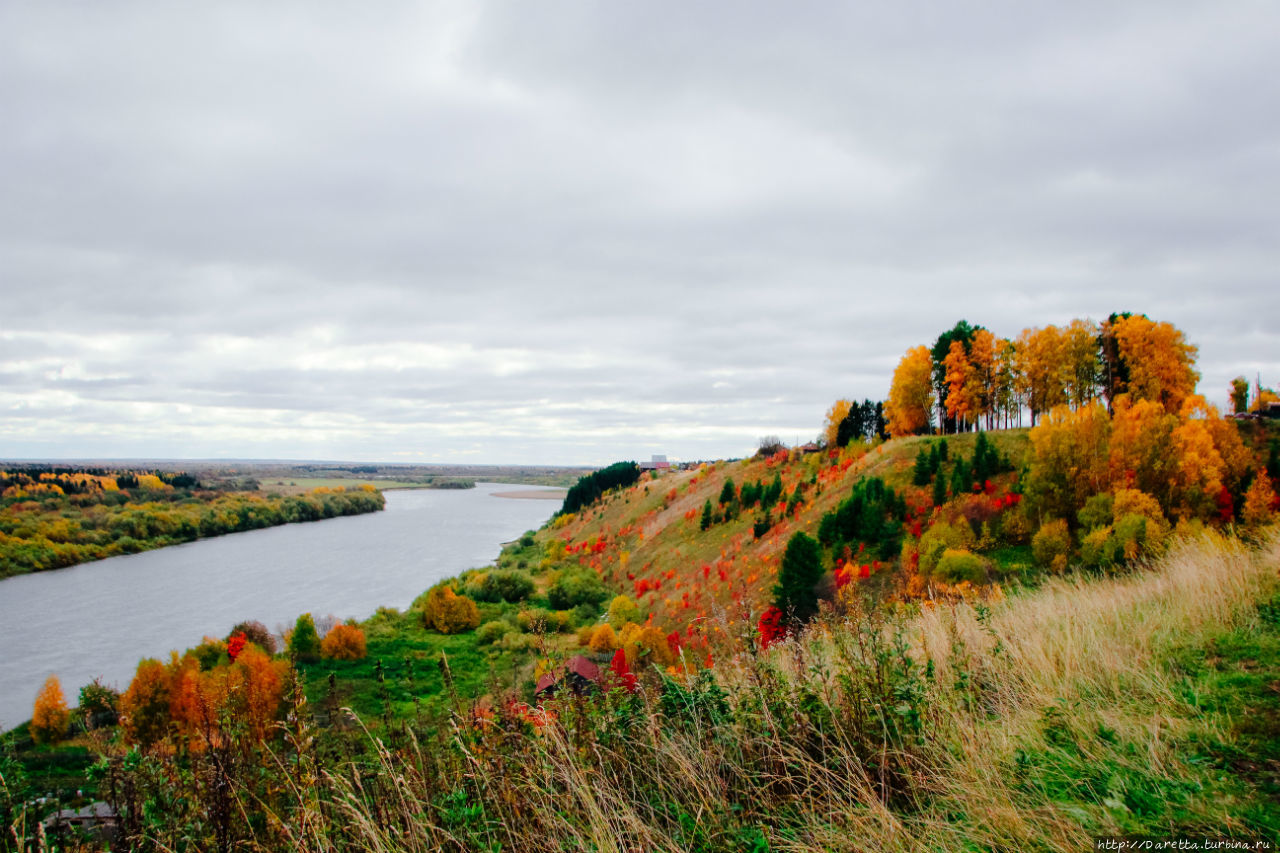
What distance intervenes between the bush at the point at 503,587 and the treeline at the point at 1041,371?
42.4 m

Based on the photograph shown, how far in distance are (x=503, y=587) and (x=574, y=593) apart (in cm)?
895

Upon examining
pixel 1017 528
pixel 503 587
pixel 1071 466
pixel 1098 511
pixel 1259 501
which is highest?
pixel 1071 466

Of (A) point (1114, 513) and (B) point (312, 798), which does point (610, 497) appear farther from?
(B) point (312, 798)

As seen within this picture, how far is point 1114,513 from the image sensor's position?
27.6 meters

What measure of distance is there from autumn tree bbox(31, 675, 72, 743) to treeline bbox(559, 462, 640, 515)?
237 ft

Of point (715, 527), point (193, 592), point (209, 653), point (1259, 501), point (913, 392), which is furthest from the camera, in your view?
point (193, 592)

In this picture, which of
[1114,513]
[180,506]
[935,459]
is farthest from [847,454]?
[180,506]

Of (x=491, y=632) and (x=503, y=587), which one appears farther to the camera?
(x=503, y=587)

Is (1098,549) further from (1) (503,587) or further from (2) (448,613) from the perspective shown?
(1) (503,587)

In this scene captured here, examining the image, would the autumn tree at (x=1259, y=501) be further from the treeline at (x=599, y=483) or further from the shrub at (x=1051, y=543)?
the treeline at (x=599, y=483)

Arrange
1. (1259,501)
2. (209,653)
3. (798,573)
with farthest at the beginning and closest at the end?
(209,653) → (798,573) → (1259,501)

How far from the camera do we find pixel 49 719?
100 feet

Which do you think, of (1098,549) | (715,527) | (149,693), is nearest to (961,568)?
(1098,549)

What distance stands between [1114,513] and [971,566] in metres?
7.10
